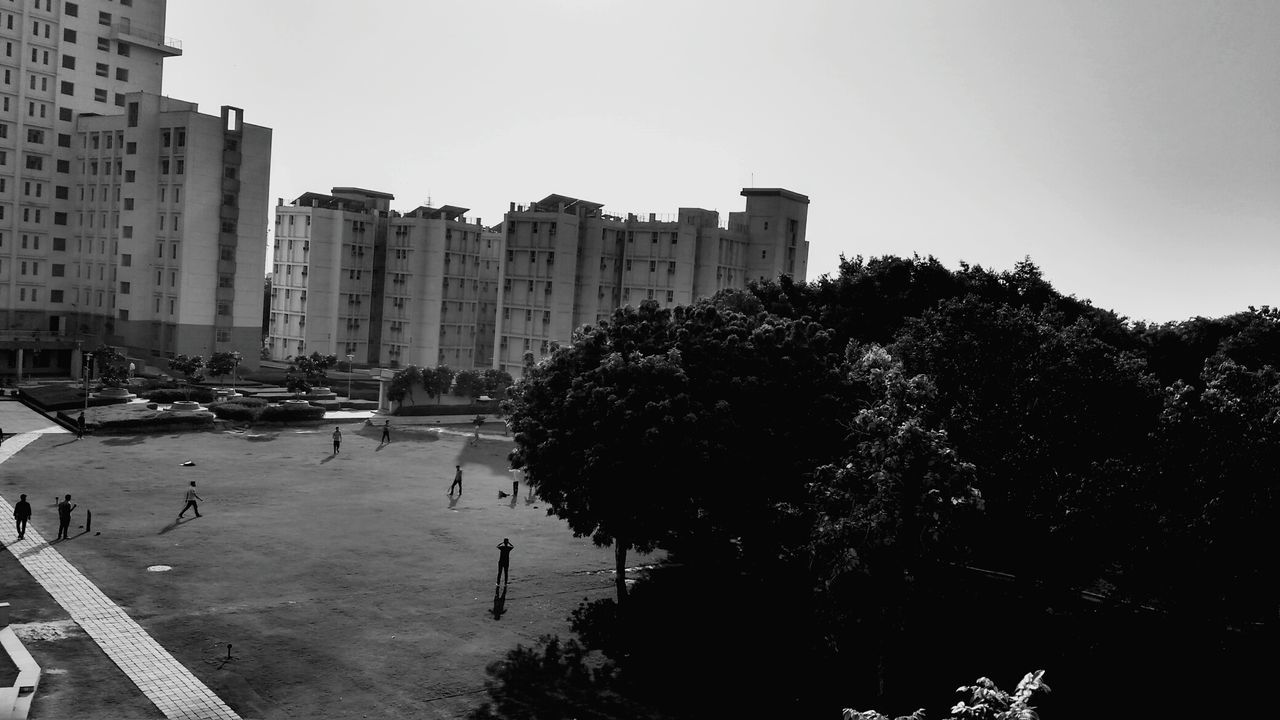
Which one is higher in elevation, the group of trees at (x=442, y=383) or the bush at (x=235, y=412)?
the group of trees at (x=442, y=383)

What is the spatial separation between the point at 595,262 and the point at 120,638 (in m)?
74.6

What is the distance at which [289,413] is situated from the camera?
60719 mm

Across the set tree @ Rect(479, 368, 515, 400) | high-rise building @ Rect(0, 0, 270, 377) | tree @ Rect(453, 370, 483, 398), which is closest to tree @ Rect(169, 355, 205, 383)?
high-rise building @ Rect(0, 0, 270, 377)

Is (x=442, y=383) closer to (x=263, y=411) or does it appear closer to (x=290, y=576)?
(x=263, y=411)

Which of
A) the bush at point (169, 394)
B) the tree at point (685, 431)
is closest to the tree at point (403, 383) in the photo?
the bush at point (169, 394)

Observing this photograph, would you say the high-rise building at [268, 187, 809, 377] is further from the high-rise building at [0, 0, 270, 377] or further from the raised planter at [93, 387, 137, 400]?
the raised planter at [93, 387, 137, 400]

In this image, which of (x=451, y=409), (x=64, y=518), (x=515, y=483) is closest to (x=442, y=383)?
(x=451, y=409)

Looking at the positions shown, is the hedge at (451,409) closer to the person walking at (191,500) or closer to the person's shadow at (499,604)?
the person walking at (191,500)

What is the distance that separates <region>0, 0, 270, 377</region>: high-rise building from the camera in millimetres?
84750

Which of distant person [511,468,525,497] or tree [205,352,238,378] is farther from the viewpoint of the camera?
tree [205,352,238,378]

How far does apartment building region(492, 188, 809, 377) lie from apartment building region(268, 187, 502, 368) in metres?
14.6

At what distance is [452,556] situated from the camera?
1248 inches

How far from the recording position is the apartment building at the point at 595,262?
9294 centimetres

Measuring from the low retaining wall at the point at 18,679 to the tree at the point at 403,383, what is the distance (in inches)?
1769
